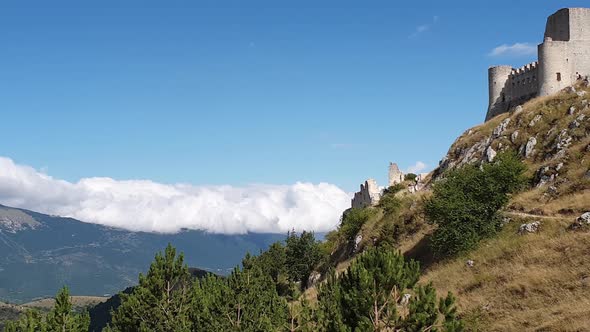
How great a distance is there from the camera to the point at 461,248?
1828 inches

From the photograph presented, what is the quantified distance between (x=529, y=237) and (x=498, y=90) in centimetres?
4602

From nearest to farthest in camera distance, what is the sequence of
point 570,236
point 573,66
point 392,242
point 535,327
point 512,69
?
1. point 535,327
2. point 570,236
3. point 392,242
4. point 573,66
5. point 512,69

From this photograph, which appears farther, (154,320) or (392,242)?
(392,242)

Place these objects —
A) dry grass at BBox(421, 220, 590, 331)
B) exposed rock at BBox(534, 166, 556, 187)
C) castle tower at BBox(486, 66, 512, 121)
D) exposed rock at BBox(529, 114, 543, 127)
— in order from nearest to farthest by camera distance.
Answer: dry grass at BBox(421, 220, 590, 331)
exposed rock at BBox(534, 166, 556, 187)
exposed rock at BBox(529, 114, 543, 127)
castle tower at BBox(486, 66, 512, 121)

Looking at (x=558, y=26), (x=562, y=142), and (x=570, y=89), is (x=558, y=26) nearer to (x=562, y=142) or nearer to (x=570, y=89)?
(x=570, y=89)

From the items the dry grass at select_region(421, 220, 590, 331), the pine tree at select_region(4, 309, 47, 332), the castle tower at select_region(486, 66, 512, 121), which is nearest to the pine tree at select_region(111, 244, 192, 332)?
the pine tree at select_region(4, 309, 47, 332)

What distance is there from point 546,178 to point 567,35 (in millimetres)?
28972

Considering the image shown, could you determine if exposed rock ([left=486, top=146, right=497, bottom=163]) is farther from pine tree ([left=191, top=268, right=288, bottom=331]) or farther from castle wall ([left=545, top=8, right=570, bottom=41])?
pine tree ([left=191, top=268, right=288, bottom=331])

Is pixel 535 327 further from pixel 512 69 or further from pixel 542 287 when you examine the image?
pixel 512 69

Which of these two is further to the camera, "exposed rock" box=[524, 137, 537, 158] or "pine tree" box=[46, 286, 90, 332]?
"exposed rock" box=[524, 137, 537, 158]

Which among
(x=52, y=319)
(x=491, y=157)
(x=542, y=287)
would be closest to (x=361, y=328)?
(x=542, y=287)

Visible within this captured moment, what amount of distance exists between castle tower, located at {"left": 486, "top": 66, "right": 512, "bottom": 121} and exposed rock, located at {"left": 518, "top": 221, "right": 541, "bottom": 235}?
41973mm

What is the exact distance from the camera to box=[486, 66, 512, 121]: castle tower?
3226 inches

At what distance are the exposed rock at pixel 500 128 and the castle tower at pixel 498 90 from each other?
13350 millimetres
